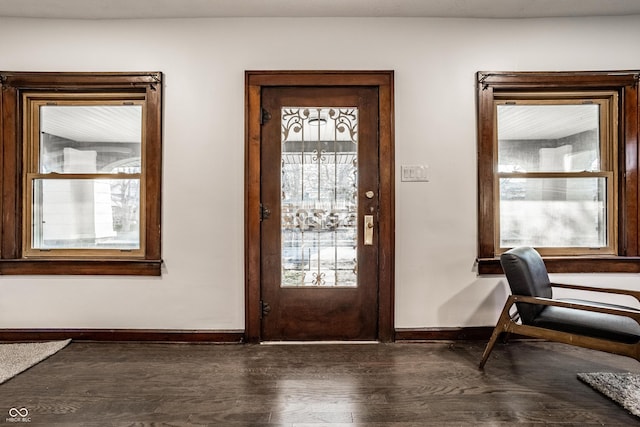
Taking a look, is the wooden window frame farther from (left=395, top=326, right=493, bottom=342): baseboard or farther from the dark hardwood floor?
the dark hardwood floor

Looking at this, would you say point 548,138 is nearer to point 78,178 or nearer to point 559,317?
point 559,317

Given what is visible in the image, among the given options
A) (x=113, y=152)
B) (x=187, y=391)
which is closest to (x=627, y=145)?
(x=187, y=391)

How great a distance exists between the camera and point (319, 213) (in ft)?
9.25

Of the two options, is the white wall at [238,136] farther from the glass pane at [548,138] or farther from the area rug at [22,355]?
the glass pane at [548,138]

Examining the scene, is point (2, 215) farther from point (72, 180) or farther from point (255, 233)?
point (255, 233)

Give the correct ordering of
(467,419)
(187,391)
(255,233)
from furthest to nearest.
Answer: (255,233) → (187,391) → (467,419)

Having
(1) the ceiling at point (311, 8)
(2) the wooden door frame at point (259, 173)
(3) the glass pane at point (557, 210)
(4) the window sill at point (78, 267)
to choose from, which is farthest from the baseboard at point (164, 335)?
(1) the ceiling at point (311, 8)

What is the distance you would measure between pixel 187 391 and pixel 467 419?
1.55 meters

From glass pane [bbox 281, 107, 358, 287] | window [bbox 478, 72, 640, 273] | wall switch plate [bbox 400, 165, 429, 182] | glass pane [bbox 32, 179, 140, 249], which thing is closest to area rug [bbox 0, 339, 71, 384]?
glass pane [bbox 32, 179, 140, 249]

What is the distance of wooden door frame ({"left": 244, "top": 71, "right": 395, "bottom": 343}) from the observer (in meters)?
2.76

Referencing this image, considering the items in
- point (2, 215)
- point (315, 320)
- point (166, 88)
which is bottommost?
point (315, 320)

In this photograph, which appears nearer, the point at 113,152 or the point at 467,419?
the point at 467,419

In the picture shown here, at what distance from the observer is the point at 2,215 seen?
2.76 m
